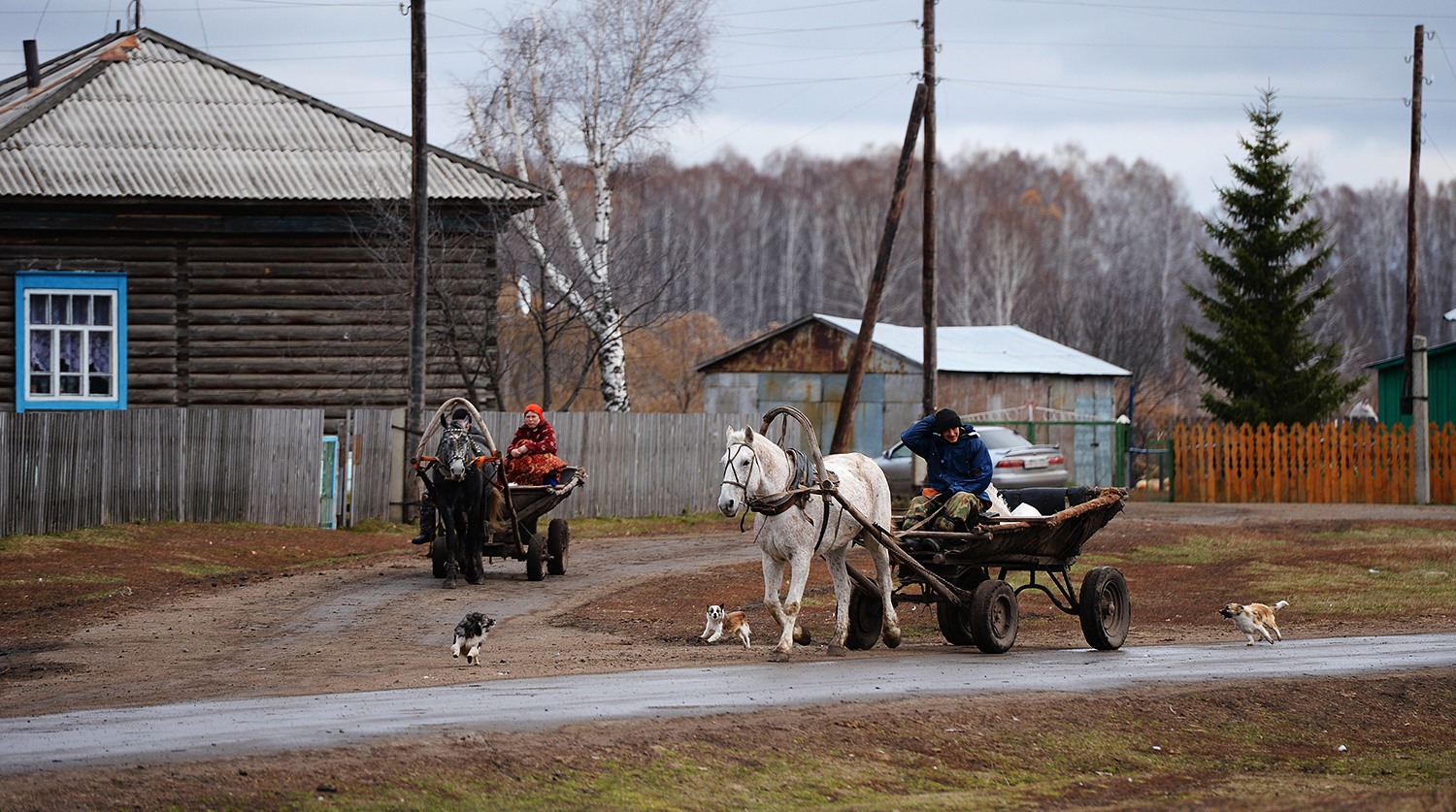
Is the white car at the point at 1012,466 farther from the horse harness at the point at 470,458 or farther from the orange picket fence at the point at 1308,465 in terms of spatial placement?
the horse harness at the point at 470,458

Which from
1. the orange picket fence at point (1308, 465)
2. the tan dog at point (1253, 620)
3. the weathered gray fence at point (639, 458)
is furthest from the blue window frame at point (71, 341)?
the orange picket fence at point (1308, 465)

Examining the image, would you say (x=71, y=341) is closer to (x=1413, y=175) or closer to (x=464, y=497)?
(x=464, y=497)

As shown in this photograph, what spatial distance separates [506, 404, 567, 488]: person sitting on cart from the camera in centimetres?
1870

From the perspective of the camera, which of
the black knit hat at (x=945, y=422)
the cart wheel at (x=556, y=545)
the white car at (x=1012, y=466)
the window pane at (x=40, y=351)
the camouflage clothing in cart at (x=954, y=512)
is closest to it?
the camouflage clothing in cart at (x=954, y=512)

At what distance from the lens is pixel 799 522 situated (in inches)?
468

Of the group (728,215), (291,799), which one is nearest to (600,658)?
(291,799)

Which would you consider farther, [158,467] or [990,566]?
[158,467]

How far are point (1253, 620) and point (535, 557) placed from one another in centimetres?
824

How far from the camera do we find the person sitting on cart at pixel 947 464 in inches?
504

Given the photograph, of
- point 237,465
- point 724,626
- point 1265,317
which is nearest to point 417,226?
point 237,465

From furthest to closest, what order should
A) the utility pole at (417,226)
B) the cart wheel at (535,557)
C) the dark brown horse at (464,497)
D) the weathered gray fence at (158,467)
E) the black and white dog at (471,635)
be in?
the utility pole at (417,226) → the weathered gray fence at (158,467) → the cart wheel at (535,557) → the dark brown horse at (464,497) → the black and white dog at (471,635)

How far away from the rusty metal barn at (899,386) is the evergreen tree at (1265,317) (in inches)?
126

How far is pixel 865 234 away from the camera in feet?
271

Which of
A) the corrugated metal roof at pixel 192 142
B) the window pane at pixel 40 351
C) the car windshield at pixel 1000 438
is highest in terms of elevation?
the corrugated metal roof at pixel 192 142
